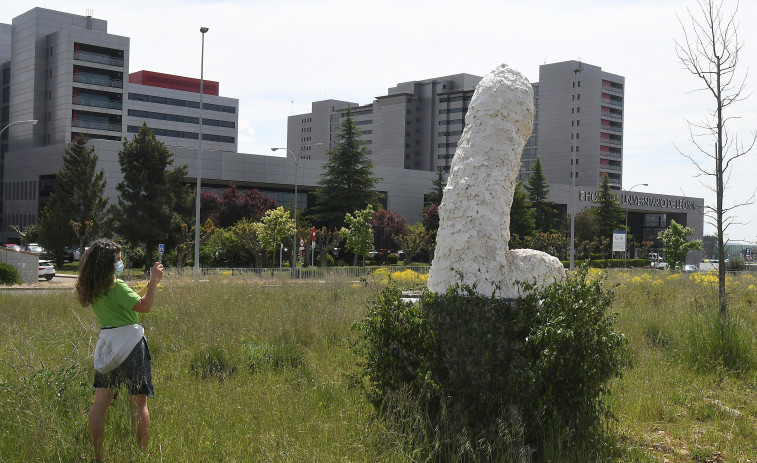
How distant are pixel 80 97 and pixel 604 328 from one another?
68444 mm

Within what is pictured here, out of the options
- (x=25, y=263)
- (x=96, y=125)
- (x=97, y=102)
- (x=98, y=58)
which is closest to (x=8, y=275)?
(x=25, y=263)

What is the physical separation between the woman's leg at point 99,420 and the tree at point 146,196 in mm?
34379

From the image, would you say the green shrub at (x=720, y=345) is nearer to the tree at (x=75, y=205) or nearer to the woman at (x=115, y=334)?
the woman at (x=115, y=334)

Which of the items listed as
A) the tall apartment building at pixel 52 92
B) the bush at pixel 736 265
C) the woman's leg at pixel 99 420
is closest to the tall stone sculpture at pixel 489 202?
the woman's leg at pixel 99 420

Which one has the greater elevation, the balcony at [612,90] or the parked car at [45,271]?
the balcony at [612,90]

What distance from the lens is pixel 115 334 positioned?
480 cm

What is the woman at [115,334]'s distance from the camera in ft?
15.4

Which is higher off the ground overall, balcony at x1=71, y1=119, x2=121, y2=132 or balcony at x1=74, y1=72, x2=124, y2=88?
balcony at x1=74, y1=72, x2=124, y2=88

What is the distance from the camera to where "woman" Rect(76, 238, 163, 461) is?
471cm

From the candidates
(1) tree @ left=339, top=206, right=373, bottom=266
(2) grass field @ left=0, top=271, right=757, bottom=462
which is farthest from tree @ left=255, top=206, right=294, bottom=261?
(2) grass field @ left=0, top=271, right=757, bottom=462

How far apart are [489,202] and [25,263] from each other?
28928 mm

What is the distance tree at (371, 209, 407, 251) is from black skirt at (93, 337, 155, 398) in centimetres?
4571

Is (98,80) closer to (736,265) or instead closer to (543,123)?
(736,265)

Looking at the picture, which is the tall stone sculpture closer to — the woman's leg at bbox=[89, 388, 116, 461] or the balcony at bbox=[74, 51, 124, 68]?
the woman's leg at bbox=[89, 388, 116, 461]
